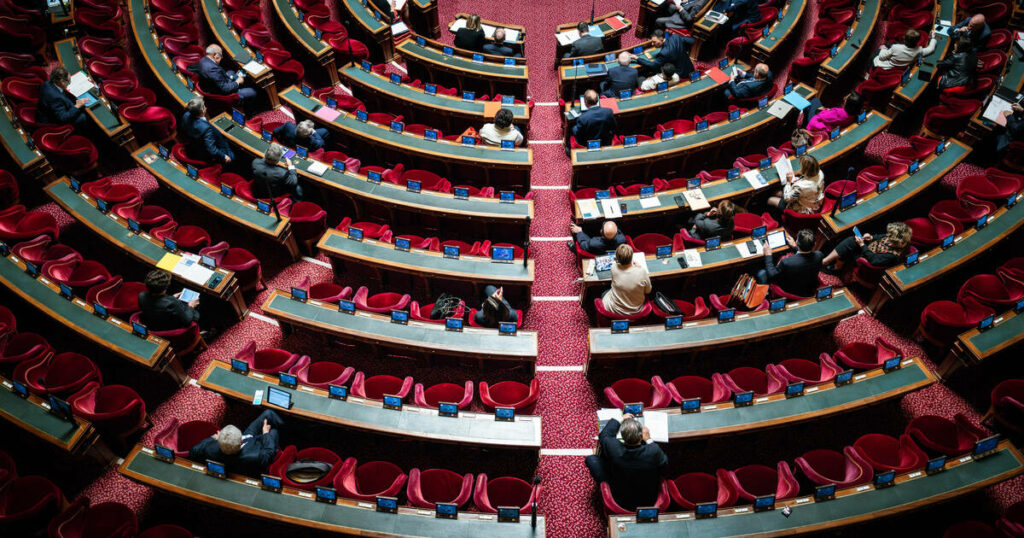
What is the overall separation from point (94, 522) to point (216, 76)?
760cm

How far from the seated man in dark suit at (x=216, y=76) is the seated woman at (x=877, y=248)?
10.1m

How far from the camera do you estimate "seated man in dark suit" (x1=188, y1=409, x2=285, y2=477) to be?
6.05 meters

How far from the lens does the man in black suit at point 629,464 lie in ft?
19.5

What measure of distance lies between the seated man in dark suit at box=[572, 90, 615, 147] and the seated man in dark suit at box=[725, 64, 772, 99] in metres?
2.43

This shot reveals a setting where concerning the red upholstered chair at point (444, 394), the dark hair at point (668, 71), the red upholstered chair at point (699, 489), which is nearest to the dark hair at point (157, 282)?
the red upholstered chair at point (444, 394)

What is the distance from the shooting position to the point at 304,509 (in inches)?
235

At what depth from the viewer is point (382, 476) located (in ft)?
21.1

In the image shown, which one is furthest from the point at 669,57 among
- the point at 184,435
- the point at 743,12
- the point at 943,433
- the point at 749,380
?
the point at 184,435

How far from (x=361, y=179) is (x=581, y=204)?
3.41m

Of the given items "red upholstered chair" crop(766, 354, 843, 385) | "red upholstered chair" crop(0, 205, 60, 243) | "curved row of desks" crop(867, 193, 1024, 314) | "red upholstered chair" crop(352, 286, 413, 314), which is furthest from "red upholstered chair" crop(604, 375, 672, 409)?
"red upholstered chair" crop(0, 205, 60, 243)

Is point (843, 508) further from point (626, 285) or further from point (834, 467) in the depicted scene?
point (626, 285)

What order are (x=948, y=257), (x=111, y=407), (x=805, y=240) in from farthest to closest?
(x=948, y=257) → (x=805, y=240) → (x=111, y=407)

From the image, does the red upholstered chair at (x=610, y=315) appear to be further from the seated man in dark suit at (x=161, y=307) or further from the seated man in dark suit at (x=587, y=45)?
the seated man in dark suit at (x=587, y=45)

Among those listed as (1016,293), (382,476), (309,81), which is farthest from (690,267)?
(309,81)
